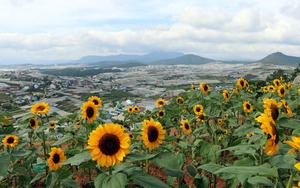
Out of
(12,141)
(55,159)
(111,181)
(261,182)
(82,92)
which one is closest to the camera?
(261,182)

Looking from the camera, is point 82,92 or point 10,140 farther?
point 82,92

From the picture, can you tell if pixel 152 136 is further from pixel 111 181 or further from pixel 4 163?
pixel 4 163

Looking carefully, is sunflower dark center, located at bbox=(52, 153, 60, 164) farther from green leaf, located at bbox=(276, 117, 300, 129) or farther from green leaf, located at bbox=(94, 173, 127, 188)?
green leaf, located at bbox=(276, 117, 300, 129)

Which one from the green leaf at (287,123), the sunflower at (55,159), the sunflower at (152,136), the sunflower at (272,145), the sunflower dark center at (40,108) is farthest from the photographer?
the sunflower dark center at (40,108)

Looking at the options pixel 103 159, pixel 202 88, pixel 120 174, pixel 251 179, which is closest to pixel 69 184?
pixel 103 159

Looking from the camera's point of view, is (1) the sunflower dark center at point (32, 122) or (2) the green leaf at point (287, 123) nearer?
(2) the green leaf at point (287, 123)

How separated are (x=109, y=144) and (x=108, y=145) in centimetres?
2

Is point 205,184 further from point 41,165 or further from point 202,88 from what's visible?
point 202,88

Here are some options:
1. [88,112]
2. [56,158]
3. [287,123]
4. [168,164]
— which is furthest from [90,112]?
[287,123]

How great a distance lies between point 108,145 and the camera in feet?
7.22

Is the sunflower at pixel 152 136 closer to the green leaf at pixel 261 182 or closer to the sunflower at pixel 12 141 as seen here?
the green leaf at pixel 261 182

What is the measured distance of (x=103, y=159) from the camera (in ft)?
7.02

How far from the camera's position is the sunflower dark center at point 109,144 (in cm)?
218

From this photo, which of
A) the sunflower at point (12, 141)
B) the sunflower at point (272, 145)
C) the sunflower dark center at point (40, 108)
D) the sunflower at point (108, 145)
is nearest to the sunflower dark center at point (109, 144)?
the sunflower at point (108, 145)
